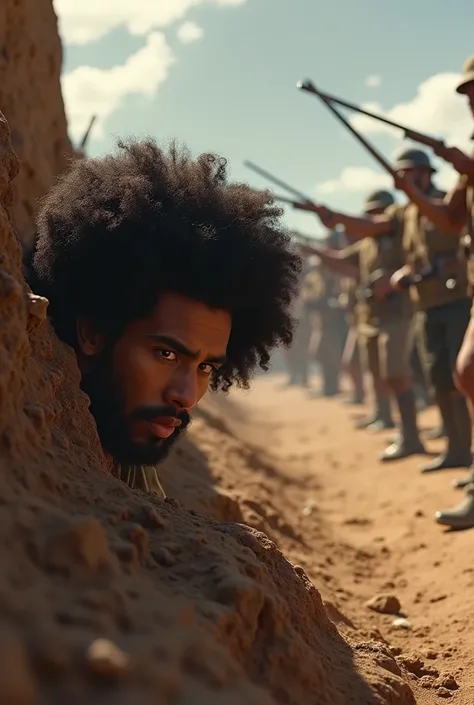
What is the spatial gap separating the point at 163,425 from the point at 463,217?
2941 mm

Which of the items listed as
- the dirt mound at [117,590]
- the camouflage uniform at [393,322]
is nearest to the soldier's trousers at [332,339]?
the camouflage uniform at [393,322]

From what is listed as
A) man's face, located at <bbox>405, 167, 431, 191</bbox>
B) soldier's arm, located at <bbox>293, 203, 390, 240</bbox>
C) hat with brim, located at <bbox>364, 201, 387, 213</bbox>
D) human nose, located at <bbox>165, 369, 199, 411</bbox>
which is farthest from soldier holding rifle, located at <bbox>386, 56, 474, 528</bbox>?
hat with brim, located at <bbox>364, 201, 387, 213</bbox>

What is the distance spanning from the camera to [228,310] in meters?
2.58

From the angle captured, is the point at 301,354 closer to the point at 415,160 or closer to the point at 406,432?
the point at 406,432

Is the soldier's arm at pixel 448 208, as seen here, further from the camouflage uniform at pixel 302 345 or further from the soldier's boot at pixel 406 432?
the camouflage uniform at pixel 302 345

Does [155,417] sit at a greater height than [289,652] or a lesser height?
greater

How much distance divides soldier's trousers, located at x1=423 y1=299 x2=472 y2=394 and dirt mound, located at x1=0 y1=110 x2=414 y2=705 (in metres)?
4.02

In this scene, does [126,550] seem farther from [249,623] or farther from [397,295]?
[397,295]

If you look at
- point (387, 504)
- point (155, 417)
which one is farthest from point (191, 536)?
point (387, 504)

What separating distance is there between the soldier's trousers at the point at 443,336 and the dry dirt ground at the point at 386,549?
72 centimetres

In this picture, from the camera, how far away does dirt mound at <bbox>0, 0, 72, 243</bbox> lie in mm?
Answer: 4066

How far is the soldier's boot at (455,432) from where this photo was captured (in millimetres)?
5992

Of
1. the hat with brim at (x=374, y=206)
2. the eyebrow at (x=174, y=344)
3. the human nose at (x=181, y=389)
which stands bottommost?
the human nose at (x=181, y=389)

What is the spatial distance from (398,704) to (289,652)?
369mm
